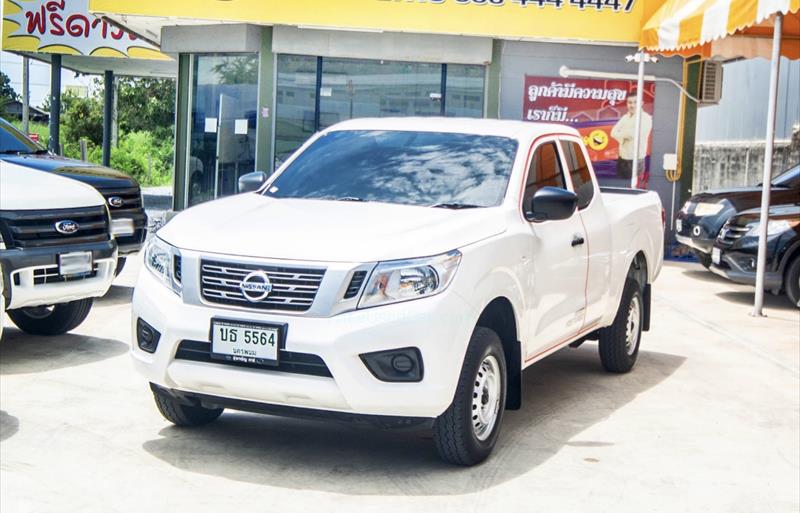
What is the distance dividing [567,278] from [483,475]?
1.79m

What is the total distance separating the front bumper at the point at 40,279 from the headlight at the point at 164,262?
2428 millimetres

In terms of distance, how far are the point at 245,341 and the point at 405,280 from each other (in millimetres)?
804

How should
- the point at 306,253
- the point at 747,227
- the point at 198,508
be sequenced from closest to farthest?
the point at 198,508, the point at 306,253, the point at 747,227

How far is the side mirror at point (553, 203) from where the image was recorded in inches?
262

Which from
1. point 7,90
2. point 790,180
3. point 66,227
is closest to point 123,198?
point 66,227

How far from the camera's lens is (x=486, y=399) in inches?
243

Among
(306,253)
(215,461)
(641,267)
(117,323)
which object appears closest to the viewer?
(306,253)

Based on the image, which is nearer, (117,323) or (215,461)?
(215,461)

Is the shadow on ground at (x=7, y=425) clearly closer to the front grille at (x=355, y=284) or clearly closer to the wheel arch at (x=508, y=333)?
the front grille at (x=355, y=284)

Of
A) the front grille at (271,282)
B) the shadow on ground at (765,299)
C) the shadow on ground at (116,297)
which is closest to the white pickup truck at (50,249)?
the shadow on ground at (116,297)

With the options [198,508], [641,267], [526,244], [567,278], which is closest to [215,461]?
[198,508]

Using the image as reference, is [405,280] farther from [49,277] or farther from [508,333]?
[49,277]

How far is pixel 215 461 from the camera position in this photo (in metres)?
6.02

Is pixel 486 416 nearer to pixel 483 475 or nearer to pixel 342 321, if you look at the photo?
pixel 483 475
